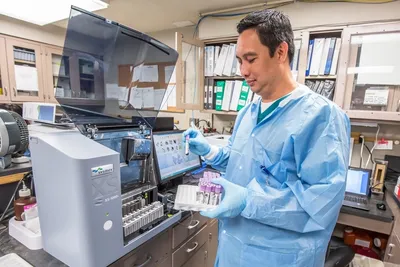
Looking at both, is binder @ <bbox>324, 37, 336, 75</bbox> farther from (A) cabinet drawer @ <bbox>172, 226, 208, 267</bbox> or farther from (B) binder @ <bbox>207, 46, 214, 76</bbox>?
(A) cabinet drawer @ <bbox>172, 226, 208, 267</bbox>

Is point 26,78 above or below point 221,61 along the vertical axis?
below

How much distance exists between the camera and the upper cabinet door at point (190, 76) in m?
1.95

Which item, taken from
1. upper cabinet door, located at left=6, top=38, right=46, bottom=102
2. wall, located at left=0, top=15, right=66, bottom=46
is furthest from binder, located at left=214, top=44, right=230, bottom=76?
upper cabinet door, located at left=6, top=38, right=46, bottom=102

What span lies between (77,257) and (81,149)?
0.37 metres

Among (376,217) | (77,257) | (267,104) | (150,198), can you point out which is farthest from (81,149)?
(376,217)

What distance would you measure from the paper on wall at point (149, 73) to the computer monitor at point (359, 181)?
1.70 meters

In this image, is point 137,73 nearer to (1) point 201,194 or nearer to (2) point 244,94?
(1) point 201,194

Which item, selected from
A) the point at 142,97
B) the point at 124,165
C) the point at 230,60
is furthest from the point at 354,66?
the point at 124,165

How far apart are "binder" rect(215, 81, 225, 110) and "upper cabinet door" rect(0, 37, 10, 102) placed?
2489 mm

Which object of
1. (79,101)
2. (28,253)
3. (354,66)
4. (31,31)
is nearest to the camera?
(28,253)

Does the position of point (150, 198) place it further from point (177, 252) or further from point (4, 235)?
point (4, 235)

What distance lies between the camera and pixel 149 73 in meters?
1.33

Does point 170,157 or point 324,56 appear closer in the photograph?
point 170,157

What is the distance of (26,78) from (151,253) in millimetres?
2863
